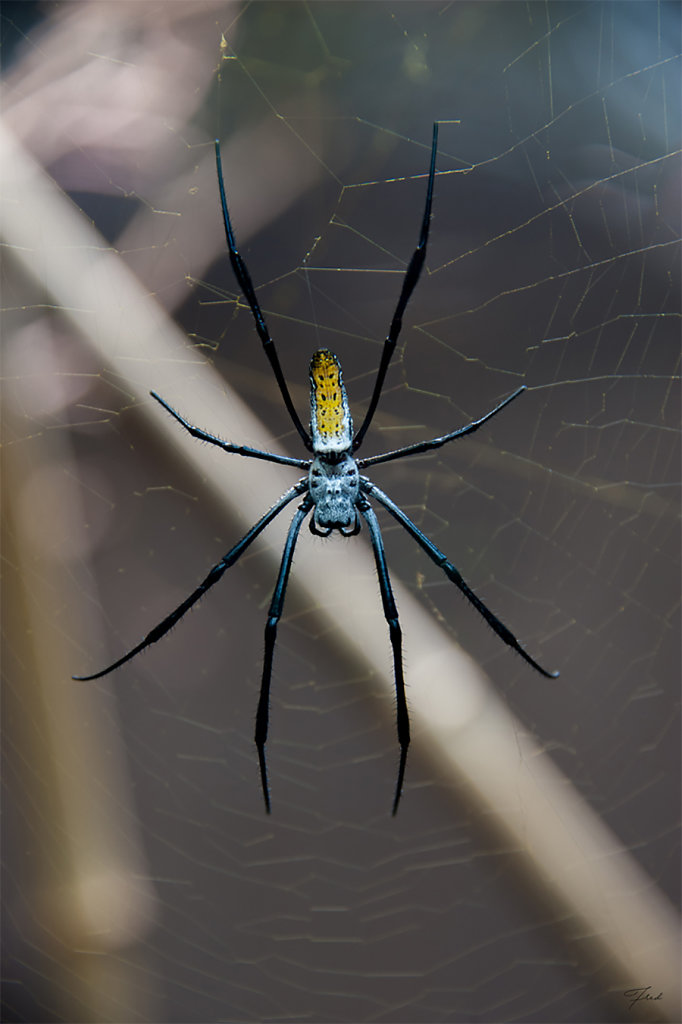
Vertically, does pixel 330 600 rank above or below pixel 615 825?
above

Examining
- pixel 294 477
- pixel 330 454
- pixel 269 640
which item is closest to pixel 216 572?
pixel 269 640

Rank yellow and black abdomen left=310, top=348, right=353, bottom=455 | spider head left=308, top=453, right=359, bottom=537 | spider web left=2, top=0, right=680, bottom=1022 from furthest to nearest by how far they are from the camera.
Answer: spider web left=2, top=0, right=680, bottom=1022 < spider head left=308, top=453, right=359, bottom=537 < yellow and black abdomen left=310, top=348, right=353, bottom=455

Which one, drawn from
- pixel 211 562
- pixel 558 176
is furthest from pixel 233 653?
pixel 558 176

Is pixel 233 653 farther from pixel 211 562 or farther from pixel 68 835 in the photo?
pixel 68 835

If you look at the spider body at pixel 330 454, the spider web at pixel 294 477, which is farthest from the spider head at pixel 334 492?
the spider web at pixel 294 477

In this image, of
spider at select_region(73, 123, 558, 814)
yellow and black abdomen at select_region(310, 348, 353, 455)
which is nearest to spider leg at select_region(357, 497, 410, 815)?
spider at select_region(73, 123, 558, 814)

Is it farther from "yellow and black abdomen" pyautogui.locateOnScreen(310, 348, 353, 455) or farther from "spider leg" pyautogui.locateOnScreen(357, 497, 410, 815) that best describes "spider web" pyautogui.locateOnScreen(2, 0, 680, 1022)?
"yellow and black abdomen" pyautogui.locateOnScreen(310, 348, 353, 455)
